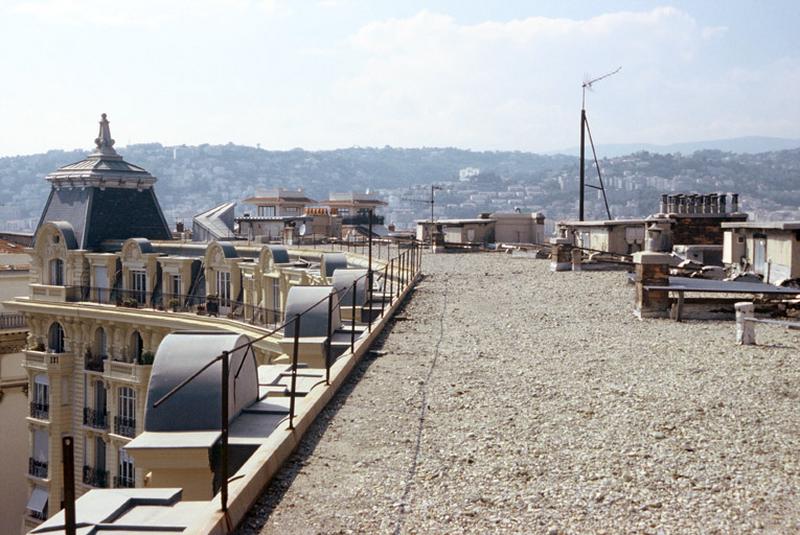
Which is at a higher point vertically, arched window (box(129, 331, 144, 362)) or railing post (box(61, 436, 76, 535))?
railing post (box(61, 436, 76, 535))

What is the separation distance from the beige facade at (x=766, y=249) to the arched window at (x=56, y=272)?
26.2 m

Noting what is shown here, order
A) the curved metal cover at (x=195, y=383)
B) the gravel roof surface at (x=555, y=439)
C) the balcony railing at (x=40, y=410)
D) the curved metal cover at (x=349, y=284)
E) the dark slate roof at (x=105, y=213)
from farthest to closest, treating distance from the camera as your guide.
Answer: the dark slate roof at (x=105, y=213) → the balcony railing at (x=40, y=410) → the curved metal cover at (x=349, y=284) → the curved metal cover at (x=195, y=383) → the gravel roof surface at (x=555, y=439)

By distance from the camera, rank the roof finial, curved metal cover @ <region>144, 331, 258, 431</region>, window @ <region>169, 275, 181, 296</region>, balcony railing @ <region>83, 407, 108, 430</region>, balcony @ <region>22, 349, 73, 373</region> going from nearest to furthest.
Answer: curved metal cover @ <region>144, 331, 258, 431</region> < balcony railing @ <region>83, 407, 108, 430</region> < balcony @ <region>22, 349, 73, 373</region> < window @ <region>169, 275, 181, 296</region> < the roof finial

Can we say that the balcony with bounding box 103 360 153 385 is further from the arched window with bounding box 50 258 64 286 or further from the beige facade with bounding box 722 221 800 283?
the beige facade with bounding box 722 221 800 283

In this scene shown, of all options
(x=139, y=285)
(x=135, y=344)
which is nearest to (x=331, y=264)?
(x=135, y=344)

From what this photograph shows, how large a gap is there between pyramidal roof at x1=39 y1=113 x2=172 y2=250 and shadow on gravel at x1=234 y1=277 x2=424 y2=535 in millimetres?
28317

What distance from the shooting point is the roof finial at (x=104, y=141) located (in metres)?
40.1

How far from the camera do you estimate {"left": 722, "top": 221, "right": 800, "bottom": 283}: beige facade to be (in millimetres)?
18938


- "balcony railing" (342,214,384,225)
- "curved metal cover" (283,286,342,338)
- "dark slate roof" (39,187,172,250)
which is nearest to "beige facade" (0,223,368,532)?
"dark slate roof" (39,187,172,250)

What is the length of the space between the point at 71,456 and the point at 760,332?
13384 mm

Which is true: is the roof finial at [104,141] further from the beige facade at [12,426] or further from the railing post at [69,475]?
the railing post at [69,475]

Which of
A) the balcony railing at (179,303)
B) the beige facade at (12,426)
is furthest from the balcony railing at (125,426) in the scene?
the beige facade at (12,426)

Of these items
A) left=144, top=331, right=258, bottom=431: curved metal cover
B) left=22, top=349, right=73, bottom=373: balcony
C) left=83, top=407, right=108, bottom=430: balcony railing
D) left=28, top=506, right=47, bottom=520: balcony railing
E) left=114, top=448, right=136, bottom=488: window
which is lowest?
left=28, top=506, right=47, bottom=520: balcony railing

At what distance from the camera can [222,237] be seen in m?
47.6
